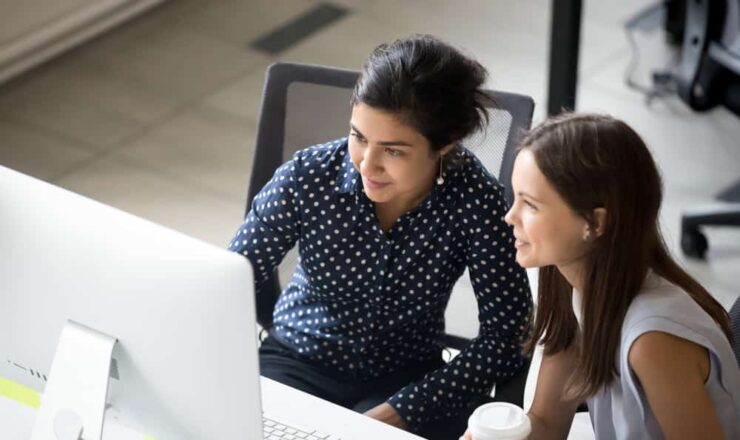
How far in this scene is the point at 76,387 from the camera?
1.52 m

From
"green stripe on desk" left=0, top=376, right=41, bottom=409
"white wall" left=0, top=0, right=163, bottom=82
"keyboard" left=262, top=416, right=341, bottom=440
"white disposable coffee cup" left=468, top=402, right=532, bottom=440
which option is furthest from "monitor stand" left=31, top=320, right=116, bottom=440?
"white wall" left=0, top=0, right=163, bottom=82

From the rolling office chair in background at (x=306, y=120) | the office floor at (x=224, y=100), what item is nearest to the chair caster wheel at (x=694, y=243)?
the office floor at (x=224, y=100)

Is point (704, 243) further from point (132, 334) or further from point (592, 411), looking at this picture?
point (132, 334)

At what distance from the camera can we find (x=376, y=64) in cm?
184

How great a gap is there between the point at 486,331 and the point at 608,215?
1.40 feet

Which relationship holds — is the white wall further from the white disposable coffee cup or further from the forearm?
the white disposable coffee cup

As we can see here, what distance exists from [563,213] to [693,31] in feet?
4.69

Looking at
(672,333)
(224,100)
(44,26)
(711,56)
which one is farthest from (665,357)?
(44,26)

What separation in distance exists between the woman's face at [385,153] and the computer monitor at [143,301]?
0.50m

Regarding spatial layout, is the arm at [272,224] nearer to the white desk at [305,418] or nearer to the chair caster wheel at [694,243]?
the white desk at [305,418]

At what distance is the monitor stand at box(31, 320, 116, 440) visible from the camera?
1.48m

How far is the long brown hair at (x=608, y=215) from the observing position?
159cm

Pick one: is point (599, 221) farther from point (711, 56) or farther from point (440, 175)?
point (711, 56)

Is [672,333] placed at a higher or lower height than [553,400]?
higher
